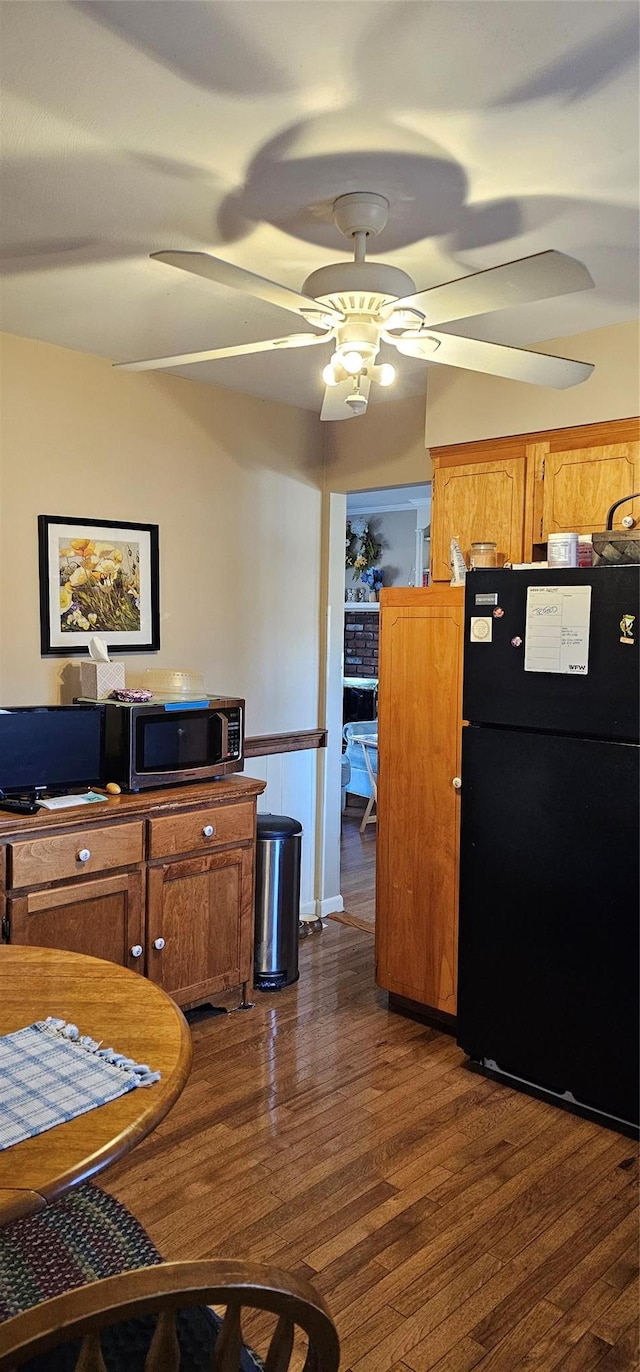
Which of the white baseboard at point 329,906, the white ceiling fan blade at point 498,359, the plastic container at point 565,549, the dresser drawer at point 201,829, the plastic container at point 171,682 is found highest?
the white ceiling fan blade at point 498,359

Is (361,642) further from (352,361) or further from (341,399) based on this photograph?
(352,361)

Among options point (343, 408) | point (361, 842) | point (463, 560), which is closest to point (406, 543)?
point (361, 842)

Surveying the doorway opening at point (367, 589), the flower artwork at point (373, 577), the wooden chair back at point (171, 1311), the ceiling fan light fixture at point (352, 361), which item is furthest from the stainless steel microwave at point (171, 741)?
the flower artwork at point (373, 577)

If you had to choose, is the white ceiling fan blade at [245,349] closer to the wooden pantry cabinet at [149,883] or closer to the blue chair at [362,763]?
the wooden pantry cabinet at [149,883]

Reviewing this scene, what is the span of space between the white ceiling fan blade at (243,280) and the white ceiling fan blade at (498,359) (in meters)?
0.22

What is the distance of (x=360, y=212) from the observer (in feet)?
6.77

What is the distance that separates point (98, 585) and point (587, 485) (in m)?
1.83

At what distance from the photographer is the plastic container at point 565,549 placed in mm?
2738

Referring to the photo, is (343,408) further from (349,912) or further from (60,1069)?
(349,912)

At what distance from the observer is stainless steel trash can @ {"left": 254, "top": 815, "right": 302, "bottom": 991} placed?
352 centimetres

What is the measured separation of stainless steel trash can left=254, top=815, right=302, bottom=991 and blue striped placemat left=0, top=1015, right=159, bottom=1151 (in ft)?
6.75

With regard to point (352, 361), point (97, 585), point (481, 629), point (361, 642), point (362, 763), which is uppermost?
point (352, 361)

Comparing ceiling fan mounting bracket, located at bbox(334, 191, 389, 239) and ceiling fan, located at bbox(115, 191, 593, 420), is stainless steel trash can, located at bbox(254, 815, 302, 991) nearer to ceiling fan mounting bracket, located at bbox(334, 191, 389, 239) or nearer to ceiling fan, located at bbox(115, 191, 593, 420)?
ceiling fan, located at bbox(115, 191, 593, 420)

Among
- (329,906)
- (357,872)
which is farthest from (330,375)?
(357,872)
